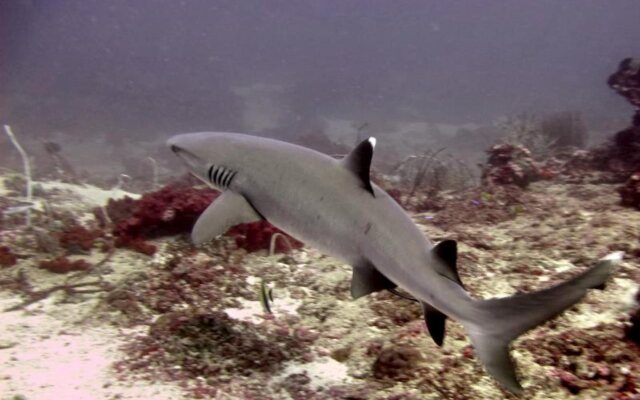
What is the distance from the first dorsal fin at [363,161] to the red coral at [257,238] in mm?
4113

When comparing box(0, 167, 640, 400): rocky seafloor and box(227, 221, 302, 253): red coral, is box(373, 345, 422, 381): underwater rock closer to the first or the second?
box(0, 167, 640, 400): rocky seafloor

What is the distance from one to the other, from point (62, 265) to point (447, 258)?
6.05 metres

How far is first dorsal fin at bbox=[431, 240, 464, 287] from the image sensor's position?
2.77 m

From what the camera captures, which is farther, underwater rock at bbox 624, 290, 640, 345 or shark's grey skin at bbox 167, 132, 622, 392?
underwater rock at bbox 624, 290, 640, 345

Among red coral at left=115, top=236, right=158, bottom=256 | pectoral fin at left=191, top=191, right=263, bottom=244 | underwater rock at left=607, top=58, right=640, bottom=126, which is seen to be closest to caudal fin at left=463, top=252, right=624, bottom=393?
pectoral fin at left=191, top=191, right=263, bottom=244

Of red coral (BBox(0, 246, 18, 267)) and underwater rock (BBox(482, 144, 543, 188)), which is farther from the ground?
underwater rock (BBox(482, 144, 543, 188))

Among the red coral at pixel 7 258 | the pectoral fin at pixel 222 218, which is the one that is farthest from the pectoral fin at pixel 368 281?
the red coral at pixel 7 258

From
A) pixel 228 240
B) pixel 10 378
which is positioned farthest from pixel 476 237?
pixel 10 378

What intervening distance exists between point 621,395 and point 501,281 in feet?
7.67

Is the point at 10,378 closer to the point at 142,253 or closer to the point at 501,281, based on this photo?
the point at 142,253

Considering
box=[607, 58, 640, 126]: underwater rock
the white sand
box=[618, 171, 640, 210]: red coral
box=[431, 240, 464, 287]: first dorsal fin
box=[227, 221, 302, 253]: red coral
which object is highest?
box=[607, 58, 640, 126]: underwater rock

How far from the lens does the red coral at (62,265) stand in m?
6.55

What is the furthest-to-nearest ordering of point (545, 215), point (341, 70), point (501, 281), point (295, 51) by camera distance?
1. point (295, 51)
2. point (341, 70)
3. point (545, 215)
4. point (501, 281)

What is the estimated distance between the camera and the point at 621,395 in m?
3.09
